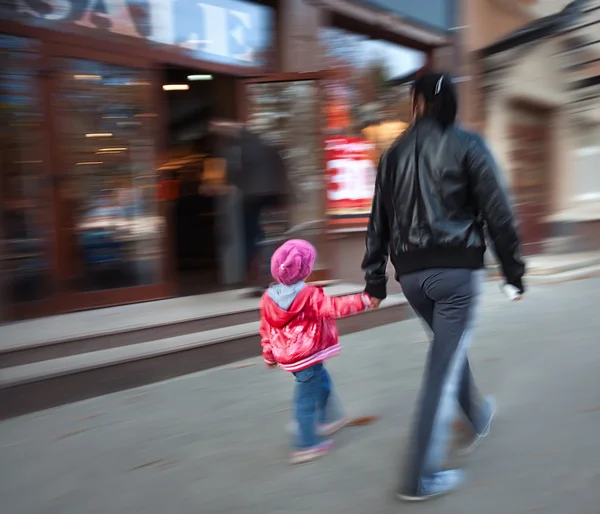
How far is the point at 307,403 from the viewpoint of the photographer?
3.15m

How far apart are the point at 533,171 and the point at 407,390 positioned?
7.27 metres

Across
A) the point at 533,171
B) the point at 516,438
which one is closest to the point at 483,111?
the point at 533,171

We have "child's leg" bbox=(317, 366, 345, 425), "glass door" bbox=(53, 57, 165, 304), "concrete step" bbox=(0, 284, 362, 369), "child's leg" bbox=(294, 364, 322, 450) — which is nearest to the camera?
"child's leg" bbox=(294, 364, 322, 450)

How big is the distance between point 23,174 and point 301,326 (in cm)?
305

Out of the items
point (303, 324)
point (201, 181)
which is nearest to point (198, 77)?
point (201, 181)

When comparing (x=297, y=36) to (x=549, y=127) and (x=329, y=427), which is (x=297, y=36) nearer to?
(x=329, y=427)

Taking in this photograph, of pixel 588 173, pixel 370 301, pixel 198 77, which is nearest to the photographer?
pixel 370 301

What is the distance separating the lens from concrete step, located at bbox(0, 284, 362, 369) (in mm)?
4202

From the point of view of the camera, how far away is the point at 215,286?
6.67 metres

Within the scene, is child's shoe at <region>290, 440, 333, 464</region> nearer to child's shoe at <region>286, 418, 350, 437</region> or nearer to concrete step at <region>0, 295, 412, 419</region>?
child's shoe at <region>286, 418, 350, 437</region>

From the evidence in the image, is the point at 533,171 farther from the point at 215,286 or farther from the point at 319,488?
the point at 319,488

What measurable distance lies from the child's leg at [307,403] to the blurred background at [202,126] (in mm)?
1978

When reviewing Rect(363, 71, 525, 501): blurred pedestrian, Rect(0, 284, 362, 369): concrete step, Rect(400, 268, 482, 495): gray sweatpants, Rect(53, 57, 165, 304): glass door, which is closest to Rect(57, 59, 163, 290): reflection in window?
Rect(53, 57, 165, 304): glass door

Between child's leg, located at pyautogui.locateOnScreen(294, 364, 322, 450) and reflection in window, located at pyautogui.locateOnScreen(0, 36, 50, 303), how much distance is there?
9.17 feet
